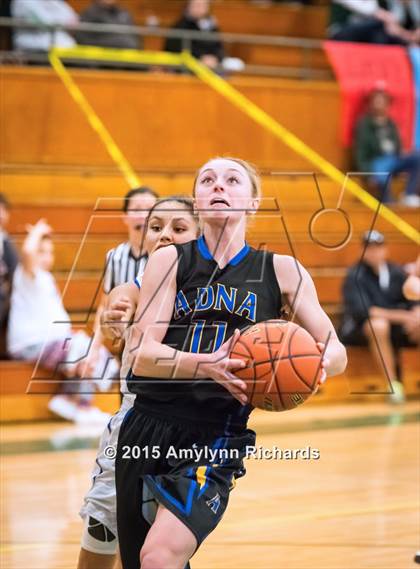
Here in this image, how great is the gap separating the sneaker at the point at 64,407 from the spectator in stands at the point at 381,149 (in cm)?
474

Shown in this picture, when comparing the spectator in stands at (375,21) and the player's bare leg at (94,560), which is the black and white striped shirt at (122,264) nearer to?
the player's bare leg at (94,560)

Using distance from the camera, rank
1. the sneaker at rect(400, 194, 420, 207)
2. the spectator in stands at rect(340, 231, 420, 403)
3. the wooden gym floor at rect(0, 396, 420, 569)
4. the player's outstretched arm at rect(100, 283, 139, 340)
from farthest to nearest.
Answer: the sneaker at rect(400, 194, 420, 207) → the spectator in stands at rect(340, 231, 420, 403) → the wooden gym floor at rect(0, 396, 420, 569) → the player's outstretched arm at rect(100, 283, 139, 340)

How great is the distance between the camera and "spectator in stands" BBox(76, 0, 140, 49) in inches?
453

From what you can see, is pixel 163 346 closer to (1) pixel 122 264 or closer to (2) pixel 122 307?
(2) pixel 122 307

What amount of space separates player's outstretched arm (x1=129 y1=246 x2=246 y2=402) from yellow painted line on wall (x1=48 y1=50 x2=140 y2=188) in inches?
299

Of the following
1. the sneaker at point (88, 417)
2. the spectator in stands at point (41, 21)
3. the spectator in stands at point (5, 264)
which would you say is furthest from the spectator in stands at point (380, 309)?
the spectator in stands at point (41, 21)

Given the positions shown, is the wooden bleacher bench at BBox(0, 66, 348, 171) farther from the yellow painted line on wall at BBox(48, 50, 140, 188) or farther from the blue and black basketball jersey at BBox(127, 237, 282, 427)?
the blue and black basketball jersey at BBox(127, 237, 282, 427)

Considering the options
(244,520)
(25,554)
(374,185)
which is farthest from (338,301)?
(25,554)

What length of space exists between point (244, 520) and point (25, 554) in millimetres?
1245

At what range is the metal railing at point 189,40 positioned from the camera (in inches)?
435

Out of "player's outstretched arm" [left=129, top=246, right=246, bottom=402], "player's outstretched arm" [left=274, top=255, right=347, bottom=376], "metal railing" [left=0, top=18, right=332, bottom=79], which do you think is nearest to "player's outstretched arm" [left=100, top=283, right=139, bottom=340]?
"player's outstretched arm" [left=129, top=246, right=246, bottom=402]

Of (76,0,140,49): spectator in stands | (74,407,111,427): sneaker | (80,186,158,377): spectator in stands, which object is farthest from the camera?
(76,0,140,49): spectator in stands

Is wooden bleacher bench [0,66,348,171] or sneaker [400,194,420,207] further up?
wooden bleacher bench [0,66,348,171]

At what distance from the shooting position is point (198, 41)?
39.8 feet
